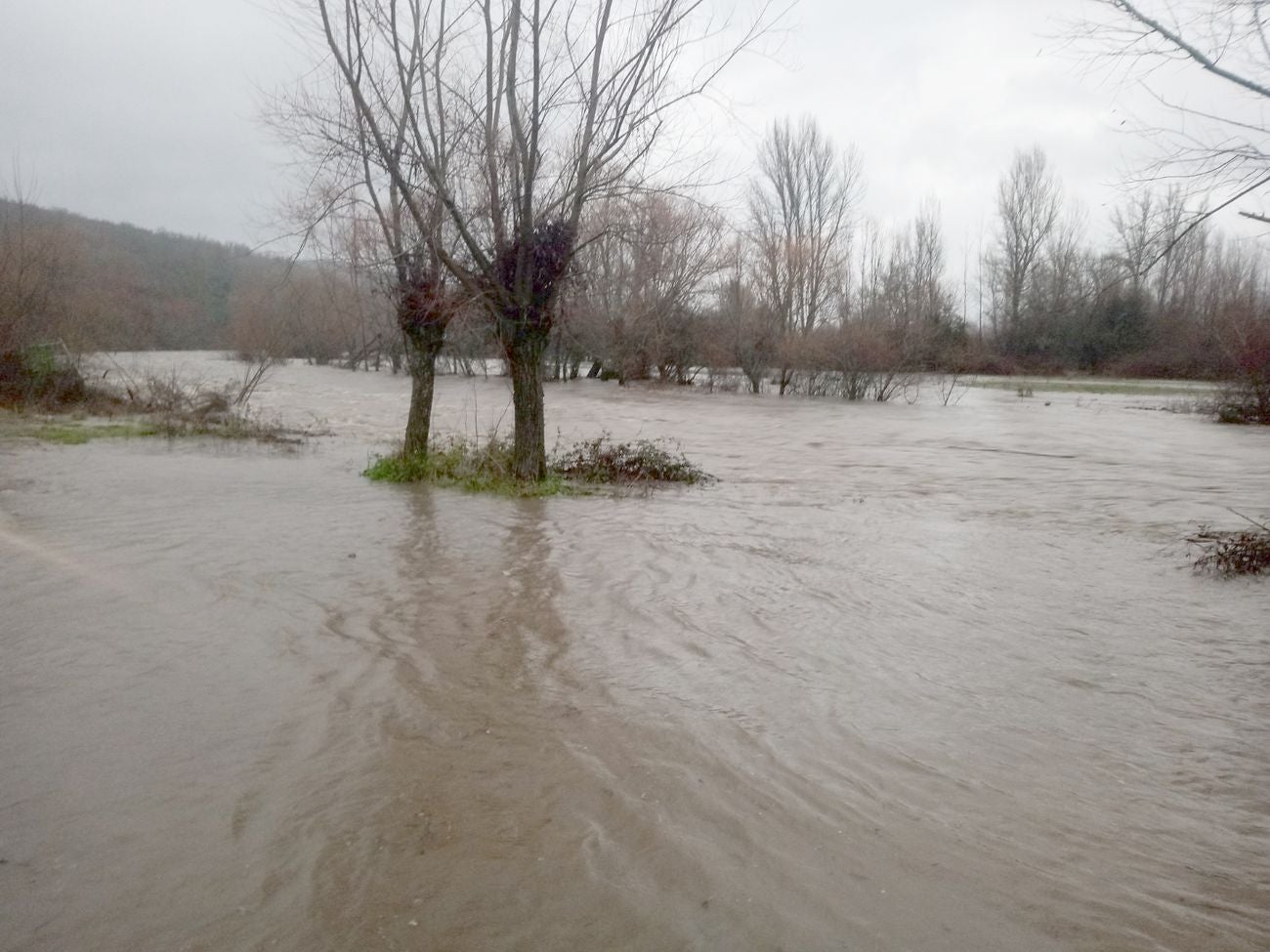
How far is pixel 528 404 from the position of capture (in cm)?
1217

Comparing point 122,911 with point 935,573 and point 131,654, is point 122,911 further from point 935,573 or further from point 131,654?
point 935,573

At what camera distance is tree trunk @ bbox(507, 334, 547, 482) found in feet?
39.3

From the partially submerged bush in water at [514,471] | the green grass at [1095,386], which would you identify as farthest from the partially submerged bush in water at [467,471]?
the green grass at [1095,386]

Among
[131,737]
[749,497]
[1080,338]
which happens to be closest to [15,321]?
[749,497]

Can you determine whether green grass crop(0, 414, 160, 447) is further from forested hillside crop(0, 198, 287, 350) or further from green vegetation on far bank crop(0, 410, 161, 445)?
forested hillside crop(0, 198, 287, 350)

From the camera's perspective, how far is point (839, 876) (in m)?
3.27

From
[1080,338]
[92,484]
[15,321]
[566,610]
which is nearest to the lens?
[566,610]

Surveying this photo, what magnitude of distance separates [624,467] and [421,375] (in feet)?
10.7

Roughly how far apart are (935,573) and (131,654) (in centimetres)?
626

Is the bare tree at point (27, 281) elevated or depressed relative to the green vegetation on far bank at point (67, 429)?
elevated

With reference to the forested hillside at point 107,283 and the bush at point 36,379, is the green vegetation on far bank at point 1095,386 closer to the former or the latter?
the bush at point 36,379

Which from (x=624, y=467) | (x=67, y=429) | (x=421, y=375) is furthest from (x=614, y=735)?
(x=67, y=429)

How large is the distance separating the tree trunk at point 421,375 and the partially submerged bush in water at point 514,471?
0.85ft

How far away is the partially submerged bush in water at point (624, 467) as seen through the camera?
13180 millimetres
